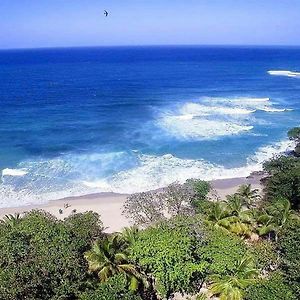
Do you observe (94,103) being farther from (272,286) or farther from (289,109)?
(272,286)

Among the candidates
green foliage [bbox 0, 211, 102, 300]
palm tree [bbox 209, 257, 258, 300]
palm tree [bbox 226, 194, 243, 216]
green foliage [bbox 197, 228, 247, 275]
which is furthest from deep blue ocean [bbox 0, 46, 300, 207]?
palm tree [bbox 209, 257, 258, 300]

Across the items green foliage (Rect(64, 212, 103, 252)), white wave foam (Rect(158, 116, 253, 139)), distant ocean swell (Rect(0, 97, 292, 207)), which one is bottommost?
distant ocean swell (Rect(0, 97, 292, 207))

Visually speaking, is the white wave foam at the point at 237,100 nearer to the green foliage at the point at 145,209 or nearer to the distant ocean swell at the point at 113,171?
the distant ocean swell at the point at 113,171

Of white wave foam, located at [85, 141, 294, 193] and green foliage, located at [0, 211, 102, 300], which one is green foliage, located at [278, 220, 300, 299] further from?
white wave foam, located at [85, 141, 294, 193]

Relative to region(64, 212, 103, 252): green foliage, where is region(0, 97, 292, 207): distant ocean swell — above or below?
below

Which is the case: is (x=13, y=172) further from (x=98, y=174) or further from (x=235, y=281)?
(x=235, y=281)

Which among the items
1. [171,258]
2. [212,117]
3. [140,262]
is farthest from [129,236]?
[212,117]

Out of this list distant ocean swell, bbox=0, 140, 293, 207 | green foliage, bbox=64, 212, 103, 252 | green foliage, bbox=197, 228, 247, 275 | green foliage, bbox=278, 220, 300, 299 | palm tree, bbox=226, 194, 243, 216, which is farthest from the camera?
distant ocean swell, bbox=0, 140, 293, 207
